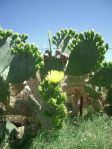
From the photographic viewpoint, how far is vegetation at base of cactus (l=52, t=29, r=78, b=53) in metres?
5.58

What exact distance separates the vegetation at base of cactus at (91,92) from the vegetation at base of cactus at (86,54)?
9.0 inches

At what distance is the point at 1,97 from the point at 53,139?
2.92ft

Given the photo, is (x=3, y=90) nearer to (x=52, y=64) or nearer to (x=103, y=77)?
(x=52, y=64)

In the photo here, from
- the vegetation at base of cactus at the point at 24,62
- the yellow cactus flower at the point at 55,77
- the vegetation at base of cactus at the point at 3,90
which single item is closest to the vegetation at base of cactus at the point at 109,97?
the vegetation at base of cactus at the point at 24,62

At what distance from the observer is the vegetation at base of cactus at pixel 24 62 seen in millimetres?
4520

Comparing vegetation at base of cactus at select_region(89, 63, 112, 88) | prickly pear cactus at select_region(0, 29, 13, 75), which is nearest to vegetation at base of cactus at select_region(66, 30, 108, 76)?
vegetation at base of cactus at select_region(89, 63, 112, 88)

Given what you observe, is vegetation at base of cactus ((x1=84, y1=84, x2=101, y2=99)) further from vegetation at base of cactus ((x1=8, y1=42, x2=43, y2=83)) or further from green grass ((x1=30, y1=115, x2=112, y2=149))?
vegetation at base of cactus ((x1=8, y1=42, x2=43, y2=83))

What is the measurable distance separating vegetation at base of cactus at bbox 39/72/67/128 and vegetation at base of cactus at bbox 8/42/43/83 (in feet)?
1.31

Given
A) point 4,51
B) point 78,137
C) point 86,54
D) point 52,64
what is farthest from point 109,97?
point 4,51

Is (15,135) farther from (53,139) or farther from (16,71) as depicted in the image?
(16,71)

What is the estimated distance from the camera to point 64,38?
18.5ft

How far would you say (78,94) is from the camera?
225 inches

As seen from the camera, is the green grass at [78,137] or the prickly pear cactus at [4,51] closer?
the green grass at [78,137]

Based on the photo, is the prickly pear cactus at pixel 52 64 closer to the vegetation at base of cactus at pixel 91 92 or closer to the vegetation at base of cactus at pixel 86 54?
the vegetation at base of cactus at pixel 86 54
